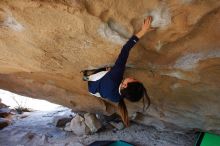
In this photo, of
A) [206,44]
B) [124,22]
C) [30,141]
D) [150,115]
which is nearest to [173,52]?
[206,44]

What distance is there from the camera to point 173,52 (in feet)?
7.61

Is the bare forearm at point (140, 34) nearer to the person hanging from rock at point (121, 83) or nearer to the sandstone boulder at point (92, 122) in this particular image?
the person hanging from rock at point (121, 83)

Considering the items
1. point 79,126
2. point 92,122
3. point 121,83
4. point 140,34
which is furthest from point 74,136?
point 140,34

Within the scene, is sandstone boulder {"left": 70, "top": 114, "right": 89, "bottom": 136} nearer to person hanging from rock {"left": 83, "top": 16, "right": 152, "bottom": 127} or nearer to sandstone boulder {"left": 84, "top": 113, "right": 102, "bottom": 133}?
sandstone boulder {"left": 84, "top": 113, "right": 102, "bottom": 133}

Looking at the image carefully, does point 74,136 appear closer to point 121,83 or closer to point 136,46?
point 121,83

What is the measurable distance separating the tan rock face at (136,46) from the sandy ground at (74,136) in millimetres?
752

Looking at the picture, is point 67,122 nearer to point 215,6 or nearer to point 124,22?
point 124,22

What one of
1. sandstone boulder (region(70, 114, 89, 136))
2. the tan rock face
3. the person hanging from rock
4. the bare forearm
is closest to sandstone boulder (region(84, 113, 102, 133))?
sandstone boulder (region(70, 114, 89, 136))

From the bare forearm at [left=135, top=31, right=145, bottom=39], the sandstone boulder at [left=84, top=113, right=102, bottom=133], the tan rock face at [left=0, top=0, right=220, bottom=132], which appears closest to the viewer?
the tan rock face at [left=0, top=0, right=220, bottom=132]

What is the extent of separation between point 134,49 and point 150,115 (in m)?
1.99

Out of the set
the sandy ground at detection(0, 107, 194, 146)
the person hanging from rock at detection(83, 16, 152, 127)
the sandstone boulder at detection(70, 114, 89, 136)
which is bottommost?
the sandy ground at detection(0, 107, 194, 146)

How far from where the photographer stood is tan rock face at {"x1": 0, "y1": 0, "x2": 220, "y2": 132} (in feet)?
6.17

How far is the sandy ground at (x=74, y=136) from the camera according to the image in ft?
13.8

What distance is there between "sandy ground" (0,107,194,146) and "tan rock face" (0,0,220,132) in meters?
0.75
